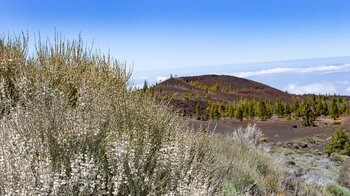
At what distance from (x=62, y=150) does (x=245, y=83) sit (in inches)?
3689

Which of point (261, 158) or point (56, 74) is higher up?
point (56, 74)

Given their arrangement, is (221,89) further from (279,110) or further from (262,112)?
(262,112)

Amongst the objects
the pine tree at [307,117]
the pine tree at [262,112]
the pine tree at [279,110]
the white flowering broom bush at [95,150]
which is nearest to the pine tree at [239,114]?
the pine tree at [262,112]

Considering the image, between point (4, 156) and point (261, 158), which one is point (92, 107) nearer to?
point (4, 156)

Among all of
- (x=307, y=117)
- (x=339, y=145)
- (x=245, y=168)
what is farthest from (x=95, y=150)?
(x=307, y=117)

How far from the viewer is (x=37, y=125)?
158 inches

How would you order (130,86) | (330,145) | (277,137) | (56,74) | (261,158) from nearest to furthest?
(56,74)
(130,86)
(261,158)
(330,145)
(277,137)

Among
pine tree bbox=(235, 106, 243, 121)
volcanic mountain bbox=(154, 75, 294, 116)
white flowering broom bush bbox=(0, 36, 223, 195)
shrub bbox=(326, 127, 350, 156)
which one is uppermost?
white flowering broom bush bbox=(0, 36, 223, 195)

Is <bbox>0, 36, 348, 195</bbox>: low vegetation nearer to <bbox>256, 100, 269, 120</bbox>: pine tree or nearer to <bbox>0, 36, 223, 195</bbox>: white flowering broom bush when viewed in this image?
<bbox>0, 36, 223, 195</bbox>: white flowering broom bush

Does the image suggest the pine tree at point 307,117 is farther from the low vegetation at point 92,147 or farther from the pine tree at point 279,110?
the low vegetation at point 92,147

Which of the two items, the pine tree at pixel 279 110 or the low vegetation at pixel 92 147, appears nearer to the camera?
the low vegetation at pixel 92 147

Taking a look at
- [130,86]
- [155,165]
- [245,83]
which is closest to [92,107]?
[155,165]

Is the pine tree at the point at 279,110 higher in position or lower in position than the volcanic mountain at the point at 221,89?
lower

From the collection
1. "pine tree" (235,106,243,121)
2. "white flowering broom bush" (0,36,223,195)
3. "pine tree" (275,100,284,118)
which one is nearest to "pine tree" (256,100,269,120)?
"pine tree" (235,106,243,121)
